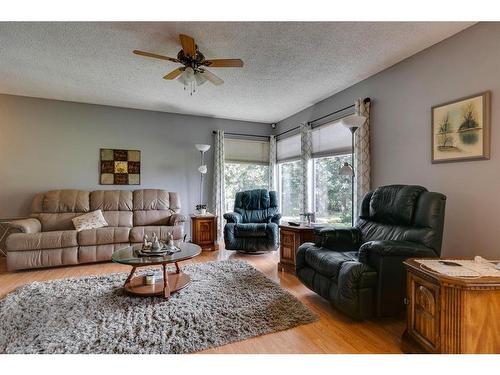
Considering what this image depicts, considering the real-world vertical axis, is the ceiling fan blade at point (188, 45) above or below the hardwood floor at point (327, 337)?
above

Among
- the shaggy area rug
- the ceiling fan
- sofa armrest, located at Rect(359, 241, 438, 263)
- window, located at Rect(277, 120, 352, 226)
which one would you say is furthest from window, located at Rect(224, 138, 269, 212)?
sofa armrest, located at Rect(359, 241, 438, 263)

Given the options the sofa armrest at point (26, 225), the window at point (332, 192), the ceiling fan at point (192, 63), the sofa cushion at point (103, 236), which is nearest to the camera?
the ceiling fan at point (192, 63)

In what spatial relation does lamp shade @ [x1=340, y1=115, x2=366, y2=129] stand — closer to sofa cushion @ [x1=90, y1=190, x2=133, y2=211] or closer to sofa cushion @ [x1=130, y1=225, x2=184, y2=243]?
sofa cushion @ [x1=130, y1=225, x2=184, y2=243]

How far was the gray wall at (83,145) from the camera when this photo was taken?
4.00 m

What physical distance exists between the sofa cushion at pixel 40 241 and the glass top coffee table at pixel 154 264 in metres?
1.40

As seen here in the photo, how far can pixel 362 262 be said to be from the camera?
6.57ft

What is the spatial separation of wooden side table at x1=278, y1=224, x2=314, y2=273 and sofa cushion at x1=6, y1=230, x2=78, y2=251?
113 inches

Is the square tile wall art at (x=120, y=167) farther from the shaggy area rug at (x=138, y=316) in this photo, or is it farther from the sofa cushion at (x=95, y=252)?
the shaggy area rug at (x=138, y=316)

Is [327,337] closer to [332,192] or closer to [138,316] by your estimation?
[138,316]

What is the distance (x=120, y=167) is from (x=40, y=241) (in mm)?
1730

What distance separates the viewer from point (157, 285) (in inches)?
101

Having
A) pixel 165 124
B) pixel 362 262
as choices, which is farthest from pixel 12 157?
pixel 362 262

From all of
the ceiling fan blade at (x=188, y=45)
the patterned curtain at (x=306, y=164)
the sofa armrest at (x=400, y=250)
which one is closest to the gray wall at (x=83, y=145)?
the patterned curtain at (x=306, y=164)
